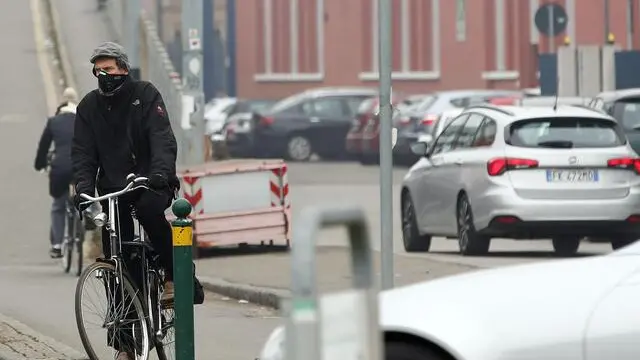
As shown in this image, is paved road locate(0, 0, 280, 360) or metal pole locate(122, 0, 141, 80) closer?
paved road locate(0, 0, 280, 360)

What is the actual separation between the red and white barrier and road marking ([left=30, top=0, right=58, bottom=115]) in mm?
14152

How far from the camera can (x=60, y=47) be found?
3991 cm

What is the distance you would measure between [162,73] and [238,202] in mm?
7285

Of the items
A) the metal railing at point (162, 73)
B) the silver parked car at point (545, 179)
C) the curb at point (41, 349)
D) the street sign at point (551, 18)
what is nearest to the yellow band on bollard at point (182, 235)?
the curb at point (41, 349)

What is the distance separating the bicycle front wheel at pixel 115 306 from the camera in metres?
9.91

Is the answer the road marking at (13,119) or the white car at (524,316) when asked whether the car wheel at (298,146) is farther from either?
the white car at (524,316)

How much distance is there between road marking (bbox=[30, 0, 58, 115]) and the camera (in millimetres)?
34594

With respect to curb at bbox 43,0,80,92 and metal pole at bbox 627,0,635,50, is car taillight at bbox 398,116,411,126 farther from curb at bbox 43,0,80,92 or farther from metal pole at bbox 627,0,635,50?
metal pole at bbox 627,0,635,50

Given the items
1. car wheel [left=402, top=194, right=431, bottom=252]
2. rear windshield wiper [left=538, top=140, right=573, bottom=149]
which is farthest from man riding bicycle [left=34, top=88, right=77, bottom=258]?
rear windshield wiper [left=538, top=140, right=573, bottom=149]

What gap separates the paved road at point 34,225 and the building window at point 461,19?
12.3 meters

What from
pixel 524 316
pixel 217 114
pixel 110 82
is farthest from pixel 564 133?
pixel 217 114

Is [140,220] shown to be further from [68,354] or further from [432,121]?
[432,121]

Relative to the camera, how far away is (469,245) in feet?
60.5

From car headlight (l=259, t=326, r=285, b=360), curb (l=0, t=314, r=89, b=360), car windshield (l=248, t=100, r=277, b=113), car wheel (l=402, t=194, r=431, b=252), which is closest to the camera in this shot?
car headlight (l=259, t=326, r=285, b=360)
